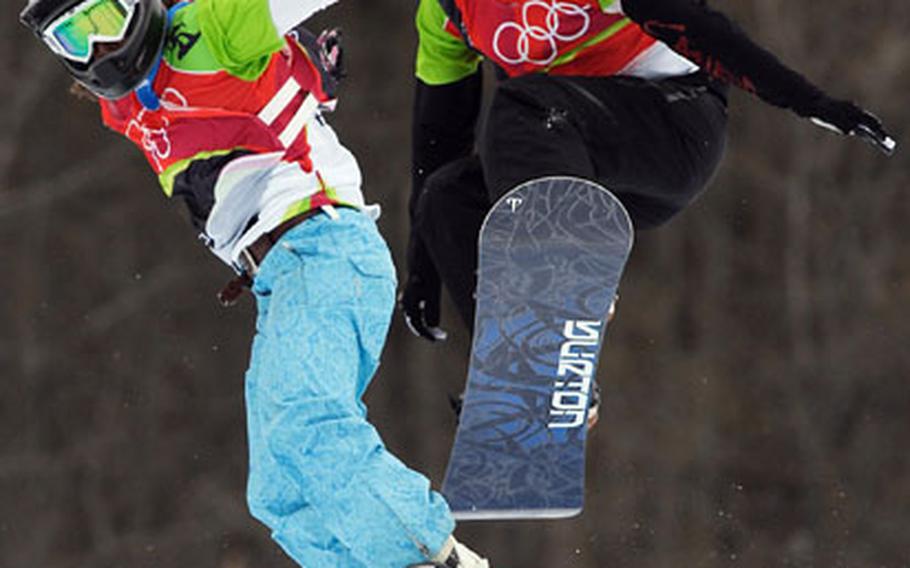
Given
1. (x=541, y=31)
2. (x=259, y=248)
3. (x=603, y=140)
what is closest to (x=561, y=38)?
(x=541, y=31)

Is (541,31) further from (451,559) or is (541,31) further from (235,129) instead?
(451,559)

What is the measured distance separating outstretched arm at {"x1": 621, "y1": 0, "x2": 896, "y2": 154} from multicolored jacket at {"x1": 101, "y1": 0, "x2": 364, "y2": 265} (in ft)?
1.90

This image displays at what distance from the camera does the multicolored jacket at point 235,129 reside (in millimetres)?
3096

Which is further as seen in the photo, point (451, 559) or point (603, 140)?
point (603, 140)

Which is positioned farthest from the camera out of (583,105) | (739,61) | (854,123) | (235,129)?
(583,105)

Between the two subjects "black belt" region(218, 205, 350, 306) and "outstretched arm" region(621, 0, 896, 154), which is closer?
"outstretched arm" region(621, 0, 896, 154)

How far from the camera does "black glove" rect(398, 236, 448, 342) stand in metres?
3.67

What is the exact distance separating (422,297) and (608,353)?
4635 millimetres

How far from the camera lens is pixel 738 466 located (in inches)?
324

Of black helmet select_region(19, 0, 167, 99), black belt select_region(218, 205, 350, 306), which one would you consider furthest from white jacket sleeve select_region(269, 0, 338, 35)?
black belt select_region(218, 205, 350, 306)

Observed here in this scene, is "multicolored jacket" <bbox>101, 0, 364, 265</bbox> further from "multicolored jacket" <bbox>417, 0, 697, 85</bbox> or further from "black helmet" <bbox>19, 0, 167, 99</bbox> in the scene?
"multicolored jacket" <bbox>417, 0, 697, 85</bbox>

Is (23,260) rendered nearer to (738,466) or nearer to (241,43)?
(738,466)

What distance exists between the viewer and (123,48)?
305cm

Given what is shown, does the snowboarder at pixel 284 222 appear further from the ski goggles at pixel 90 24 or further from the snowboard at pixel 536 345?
the snowboard at pixel 536 345
